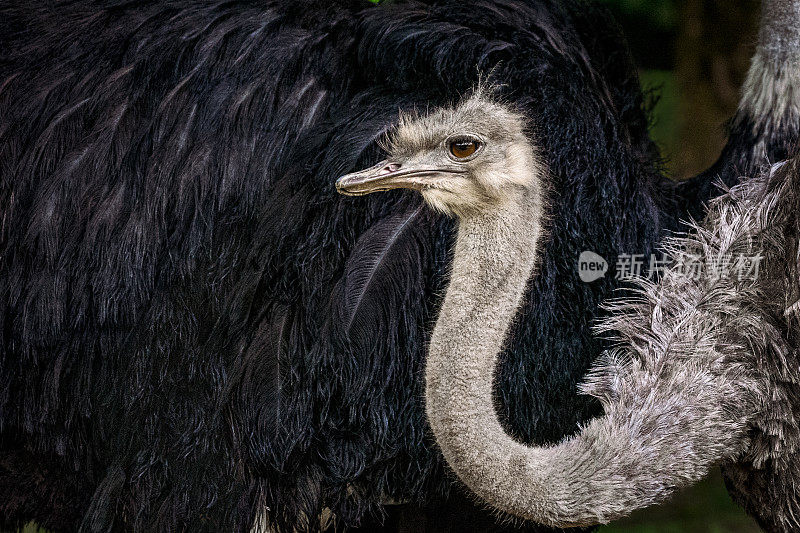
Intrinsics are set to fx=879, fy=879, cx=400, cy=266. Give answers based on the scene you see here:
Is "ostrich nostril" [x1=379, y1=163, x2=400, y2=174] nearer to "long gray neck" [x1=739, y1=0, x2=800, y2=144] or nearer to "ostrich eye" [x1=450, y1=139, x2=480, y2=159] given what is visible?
"ostrich eye" [x1=450, y1=139, x2=480, y2=159]

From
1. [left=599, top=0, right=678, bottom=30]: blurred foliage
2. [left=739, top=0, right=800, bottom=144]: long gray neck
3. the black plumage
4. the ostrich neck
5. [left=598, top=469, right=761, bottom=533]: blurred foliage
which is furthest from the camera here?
[left=598, top=469, right=761, bottom=533]: blurred foliage

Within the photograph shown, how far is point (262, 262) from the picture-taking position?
2.06 m

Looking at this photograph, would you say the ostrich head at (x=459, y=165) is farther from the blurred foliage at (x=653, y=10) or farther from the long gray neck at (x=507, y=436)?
the blurred foliage at (x=653, y=10)

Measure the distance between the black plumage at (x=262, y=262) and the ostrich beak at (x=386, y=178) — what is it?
1.20ft

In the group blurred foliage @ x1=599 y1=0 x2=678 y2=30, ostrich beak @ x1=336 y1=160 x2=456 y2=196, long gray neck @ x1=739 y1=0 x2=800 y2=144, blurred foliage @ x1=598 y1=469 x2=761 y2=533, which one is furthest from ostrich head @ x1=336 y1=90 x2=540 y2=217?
blurred foliage @ x1=598 y1=469 x2=761 y2=533

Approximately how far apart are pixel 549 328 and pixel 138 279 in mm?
984

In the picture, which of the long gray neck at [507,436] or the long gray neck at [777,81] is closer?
the long gray neck at [507,436]

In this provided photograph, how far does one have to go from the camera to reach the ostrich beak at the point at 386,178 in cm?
166

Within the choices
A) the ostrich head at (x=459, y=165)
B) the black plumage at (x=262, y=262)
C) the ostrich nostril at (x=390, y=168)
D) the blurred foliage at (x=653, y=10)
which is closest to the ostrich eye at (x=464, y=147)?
the ostrich head at (x=459, y=165)

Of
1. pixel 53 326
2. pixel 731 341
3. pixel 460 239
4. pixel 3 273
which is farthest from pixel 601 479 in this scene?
pixel 3 273

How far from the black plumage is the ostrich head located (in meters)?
0.35

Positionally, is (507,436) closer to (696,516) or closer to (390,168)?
(390,168)

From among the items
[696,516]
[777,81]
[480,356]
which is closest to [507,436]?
[480,356]

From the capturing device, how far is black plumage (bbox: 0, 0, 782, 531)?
6.74 ft
